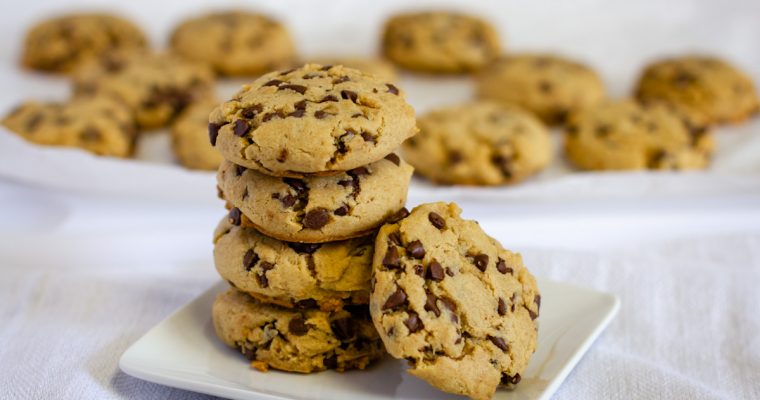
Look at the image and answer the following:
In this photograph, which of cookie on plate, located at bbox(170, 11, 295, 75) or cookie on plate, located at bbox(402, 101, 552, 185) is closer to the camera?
cookie on plate, located at bbox(402, 101, 552, 185)

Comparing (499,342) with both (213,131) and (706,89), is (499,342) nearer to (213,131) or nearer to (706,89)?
(213,131)

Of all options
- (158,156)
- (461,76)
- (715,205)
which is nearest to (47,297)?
(158,156)

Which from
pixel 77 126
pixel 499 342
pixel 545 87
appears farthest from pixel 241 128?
pixel 545 87

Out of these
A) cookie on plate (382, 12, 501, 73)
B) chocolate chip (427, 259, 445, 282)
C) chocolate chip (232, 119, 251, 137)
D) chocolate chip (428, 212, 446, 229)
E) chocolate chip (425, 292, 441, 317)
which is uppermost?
chocolate chip (232, 119, 251, 137)

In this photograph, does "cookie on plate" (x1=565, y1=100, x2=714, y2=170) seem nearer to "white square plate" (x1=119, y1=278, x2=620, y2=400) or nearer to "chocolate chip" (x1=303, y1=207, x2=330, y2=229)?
"white square plate" (x1=119, y1=278, x2=620, y2=400)

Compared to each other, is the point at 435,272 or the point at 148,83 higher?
the point at 435,272

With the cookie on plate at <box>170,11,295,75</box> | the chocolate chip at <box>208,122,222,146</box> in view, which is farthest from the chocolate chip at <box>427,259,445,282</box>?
the cookie on plate at <box>170,11,295,75</box>

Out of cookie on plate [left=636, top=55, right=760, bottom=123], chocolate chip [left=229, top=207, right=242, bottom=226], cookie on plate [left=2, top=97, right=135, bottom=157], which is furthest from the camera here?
cookie on plate [left=636, top=55, right=760, bottom=123]

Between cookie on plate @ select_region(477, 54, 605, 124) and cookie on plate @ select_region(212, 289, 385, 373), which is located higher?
cookie on plate @ select_region(212, 289, 385, 373)
